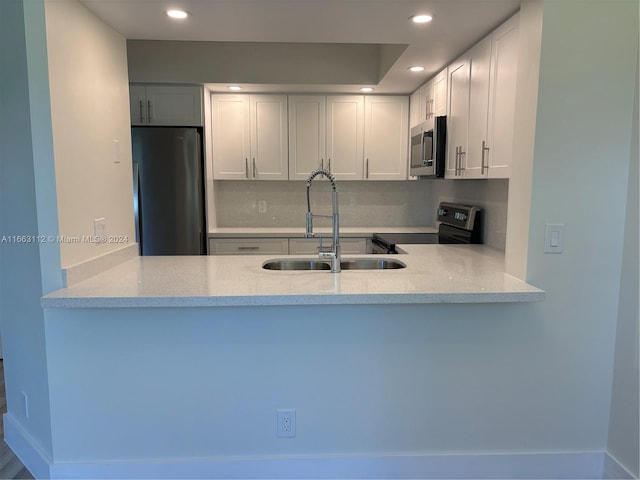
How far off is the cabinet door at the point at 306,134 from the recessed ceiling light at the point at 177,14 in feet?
6.37

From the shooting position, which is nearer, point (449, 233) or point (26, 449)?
point (26, 449)

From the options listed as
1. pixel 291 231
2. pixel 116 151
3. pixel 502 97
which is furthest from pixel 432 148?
pixel 116 151

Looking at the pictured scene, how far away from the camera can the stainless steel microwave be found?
3004 millimetres

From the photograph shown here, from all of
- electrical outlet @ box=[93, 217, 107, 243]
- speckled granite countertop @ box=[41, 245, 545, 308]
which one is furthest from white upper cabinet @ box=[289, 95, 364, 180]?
A: electrical outlet @ box=[93, 217, 107, 243]

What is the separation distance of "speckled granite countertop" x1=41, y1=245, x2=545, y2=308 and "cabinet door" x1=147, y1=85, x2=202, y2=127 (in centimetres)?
182

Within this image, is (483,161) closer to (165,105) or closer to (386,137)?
(386,137)

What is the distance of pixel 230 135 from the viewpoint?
3.97m

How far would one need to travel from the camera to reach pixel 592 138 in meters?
1.79

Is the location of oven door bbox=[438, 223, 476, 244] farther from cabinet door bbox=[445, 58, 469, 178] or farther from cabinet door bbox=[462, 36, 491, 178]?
cabinet door bbox=[462, 36, 491, 178]

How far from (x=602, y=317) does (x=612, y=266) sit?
0.75 ft

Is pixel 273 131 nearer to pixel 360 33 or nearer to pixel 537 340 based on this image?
pixel 360 33

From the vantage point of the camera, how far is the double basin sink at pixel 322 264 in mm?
2516

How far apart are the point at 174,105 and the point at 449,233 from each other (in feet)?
8.24

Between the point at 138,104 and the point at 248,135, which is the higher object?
the point at 138,104
